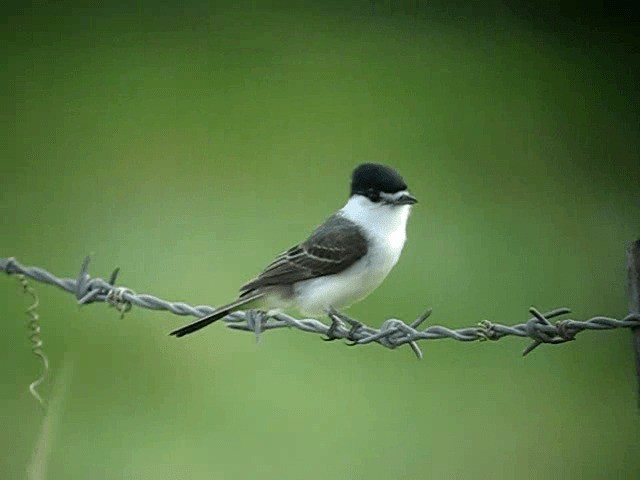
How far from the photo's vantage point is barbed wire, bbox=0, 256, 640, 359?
396 centimetres

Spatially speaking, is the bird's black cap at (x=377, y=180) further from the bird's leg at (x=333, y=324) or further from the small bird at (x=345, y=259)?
the bird's leg at (x=333, y=324)

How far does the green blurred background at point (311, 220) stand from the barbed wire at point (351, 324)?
370 mm

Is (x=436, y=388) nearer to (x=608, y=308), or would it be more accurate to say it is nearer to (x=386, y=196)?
(x=608, y=308)

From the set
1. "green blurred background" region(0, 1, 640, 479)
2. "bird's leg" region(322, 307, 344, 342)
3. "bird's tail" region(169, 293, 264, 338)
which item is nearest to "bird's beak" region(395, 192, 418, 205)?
"bird's leg" region(322, 307, 344, 342)

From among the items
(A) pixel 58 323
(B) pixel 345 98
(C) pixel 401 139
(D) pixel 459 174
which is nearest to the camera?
(A) pixel 58 323

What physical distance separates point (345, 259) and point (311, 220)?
5942 mm

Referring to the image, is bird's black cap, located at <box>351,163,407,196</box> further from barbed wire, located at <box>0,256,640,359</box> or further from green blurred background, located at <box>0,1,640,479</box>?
green blurred background, located at <box>0,1,640,479</box>

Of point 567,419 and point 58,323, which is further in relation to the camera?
point 58,323

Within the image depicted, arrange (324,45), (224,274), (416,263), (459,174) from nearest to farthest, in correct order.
→ (224,274), (416,263), (459,174), (324,45)

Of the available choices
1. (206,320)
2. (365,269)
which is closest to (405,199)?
(365,269)

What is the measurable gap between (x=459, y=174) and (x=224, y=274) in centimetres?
374

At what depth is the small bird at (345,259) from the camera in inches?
219

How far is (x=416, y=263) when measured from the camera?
1144 centimetres

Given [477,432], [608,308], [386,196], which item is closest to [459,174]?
[608,308]
